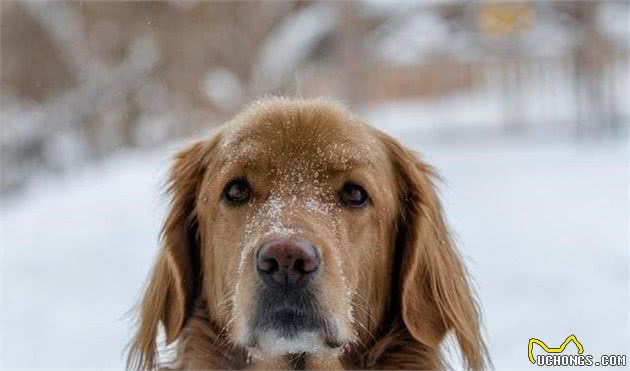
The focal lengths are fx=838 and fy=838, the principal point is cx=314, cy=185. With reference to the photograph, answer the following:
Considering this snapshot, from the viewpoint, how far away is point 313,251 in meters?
2.75

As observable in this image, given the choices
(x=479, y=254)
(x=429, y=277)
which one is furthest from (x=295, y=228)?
(x=479, y=254)

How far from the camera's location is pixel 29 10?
1884 centimetres

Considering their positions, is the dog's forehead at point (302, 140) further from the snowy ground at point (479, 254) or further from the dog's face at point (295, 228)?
the snowy ground at point (479, 254)

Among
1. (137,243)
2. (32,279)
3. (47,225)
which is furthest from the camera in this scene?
(47,225)

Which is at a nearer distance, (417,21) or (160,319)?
(160,319)

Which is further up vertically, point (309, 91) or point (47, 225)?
point (309, 91)

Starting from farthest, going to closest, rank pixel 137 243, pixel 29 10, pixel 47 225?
pixel 29 10 < pixel 47 225 < pixel 137 243

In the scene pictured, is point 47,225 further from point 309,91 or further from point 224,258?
point 224,258

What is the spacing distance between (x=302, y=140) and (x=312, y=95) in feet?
20.5

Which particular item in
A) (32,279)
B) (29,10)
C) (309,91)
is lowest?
(32,279)

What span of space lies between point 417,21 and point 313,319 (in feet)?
38.8

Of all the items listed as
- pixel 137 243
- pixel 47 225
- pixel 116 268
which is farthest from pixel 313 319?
pixel 47 225

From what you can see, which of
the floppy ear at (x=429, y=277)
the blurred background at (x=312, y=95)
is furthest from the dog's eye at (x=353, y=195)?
the blurred background at (x=312, y=95)

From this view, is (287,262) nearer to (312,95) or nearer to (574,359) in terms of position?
(574,359)
